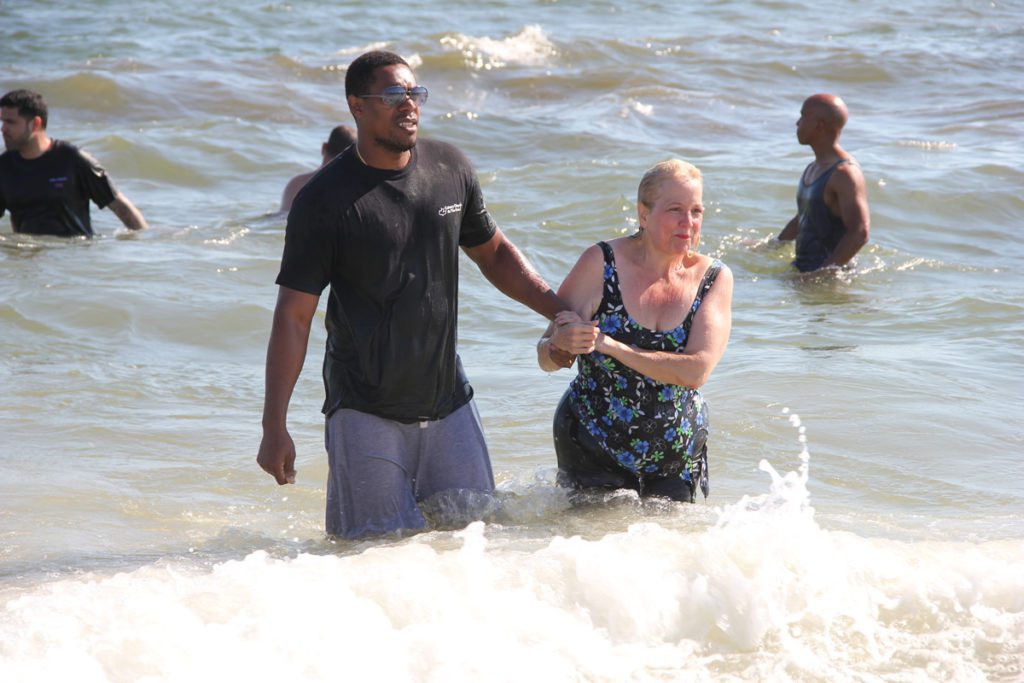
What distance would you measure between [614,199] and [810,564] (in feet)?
28.2

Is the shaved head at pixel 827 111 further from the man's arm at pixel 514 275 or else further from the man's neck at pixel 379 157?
the man's neck at pixel 379 157

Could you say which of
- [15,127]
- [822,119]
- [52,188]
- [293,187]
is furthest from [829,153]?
[15,127]

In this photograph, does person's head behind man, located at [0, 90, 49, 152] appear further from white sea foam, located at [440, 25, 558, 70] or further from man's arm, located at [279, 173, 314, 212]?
white sea foam, located at [440, 25, 558, 70]

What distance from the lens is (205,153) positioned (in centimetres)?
1526

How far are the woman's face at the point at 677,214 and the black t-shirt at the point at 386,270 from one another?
644 mm

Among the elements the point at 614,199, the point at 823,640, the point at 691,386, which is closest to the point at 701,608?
the point at 823,640

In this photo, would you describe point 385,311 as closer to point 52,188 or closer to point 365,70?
point 365,70

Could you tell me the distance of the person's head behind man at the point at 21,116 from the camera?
10.2m

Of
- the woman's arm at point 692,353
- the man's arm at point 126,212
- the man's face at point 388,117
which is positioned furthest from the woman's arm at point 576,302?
the man's arm at point 126,212

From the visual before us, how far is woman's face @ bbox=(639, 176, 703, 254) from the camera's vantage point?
475cm

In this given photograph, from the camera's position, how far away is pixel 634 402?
4910mm

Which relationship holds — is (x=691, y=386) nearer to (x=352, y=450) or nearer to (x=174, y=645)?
(x=352, y=450)

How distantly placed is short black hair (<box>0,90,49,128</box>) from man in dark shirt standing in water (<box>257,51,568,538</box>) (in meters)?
6.46

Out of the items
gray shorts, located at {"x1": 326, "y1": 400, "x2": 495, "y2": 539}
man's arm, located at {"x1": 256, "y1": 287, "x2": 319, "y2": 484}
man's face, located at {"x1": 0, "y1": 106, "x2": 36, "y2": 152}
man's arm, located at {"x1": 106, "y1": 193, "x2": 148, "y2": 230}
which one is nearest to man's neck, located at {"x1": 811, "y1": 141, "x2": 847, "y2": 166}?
man's arm, located at {"x1": 106, "y1": 193, "x2": 148, "y2": 230}
